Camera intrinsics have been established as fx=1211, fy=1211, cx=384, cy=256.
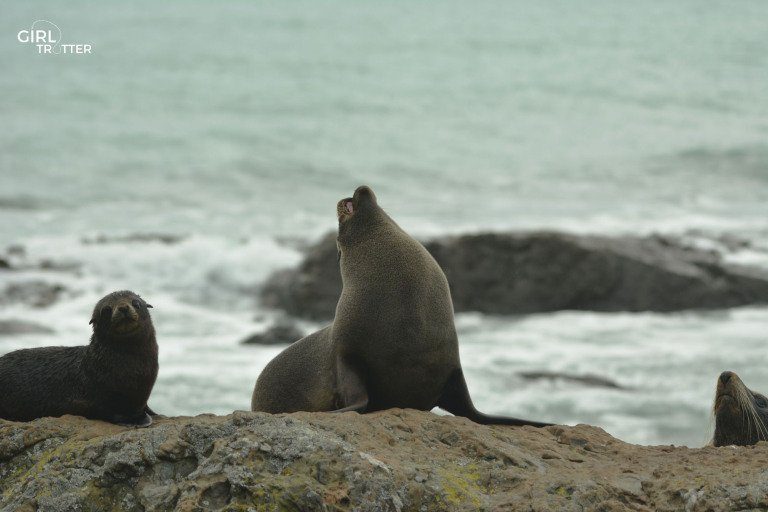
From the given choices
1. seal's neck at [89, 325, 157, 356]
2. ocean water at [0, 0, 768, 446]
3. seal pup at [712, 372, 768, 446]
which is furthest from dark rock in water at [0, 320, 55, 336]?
seal pup at [712, 372, 768, 446]

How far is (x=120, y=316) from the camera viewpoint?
572cm

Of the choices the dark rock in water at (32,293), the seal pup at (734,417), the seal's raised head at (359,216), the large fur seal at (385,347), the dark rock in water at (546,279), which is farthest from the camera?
the dark rock in water at (32,293)

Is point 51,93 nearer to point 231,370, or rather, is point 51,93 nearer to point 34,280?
point 34,280

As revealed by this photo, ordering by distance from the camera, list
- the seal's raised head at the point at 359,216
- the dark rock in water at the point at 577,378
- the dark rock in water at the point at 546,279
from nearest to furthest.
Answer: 1. the seal's raised head at the point at 359,216
2. the dark rock in water at the point at 577,378
3. the dark rock in water at the point at 546,279

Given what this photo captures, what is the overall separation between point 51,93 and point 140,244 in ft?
57.6

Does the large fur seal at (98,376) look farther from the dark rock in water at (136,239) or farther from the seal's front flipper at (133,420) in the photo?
the dark rock in water at (136,239)

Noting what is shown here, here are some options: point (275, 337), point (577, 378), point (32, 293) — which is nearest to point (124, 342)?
point (577, 378)

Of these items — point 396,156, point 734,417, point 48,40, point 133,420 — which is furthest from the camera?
point 48,40

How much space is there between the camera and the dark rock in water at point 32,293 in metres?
16.1

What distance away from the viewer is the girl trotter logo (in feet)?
138

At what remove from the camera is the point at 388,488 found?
13.4ft

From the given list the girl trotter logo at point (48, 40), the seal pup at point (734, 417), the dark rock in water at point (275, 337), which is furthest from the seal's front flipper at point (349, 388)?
the girl trotter logo at point (48, 40)

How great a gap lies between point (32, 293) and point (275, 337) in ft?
13.3

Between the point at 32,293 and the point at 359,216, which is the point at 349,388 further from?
the point at 32,293
